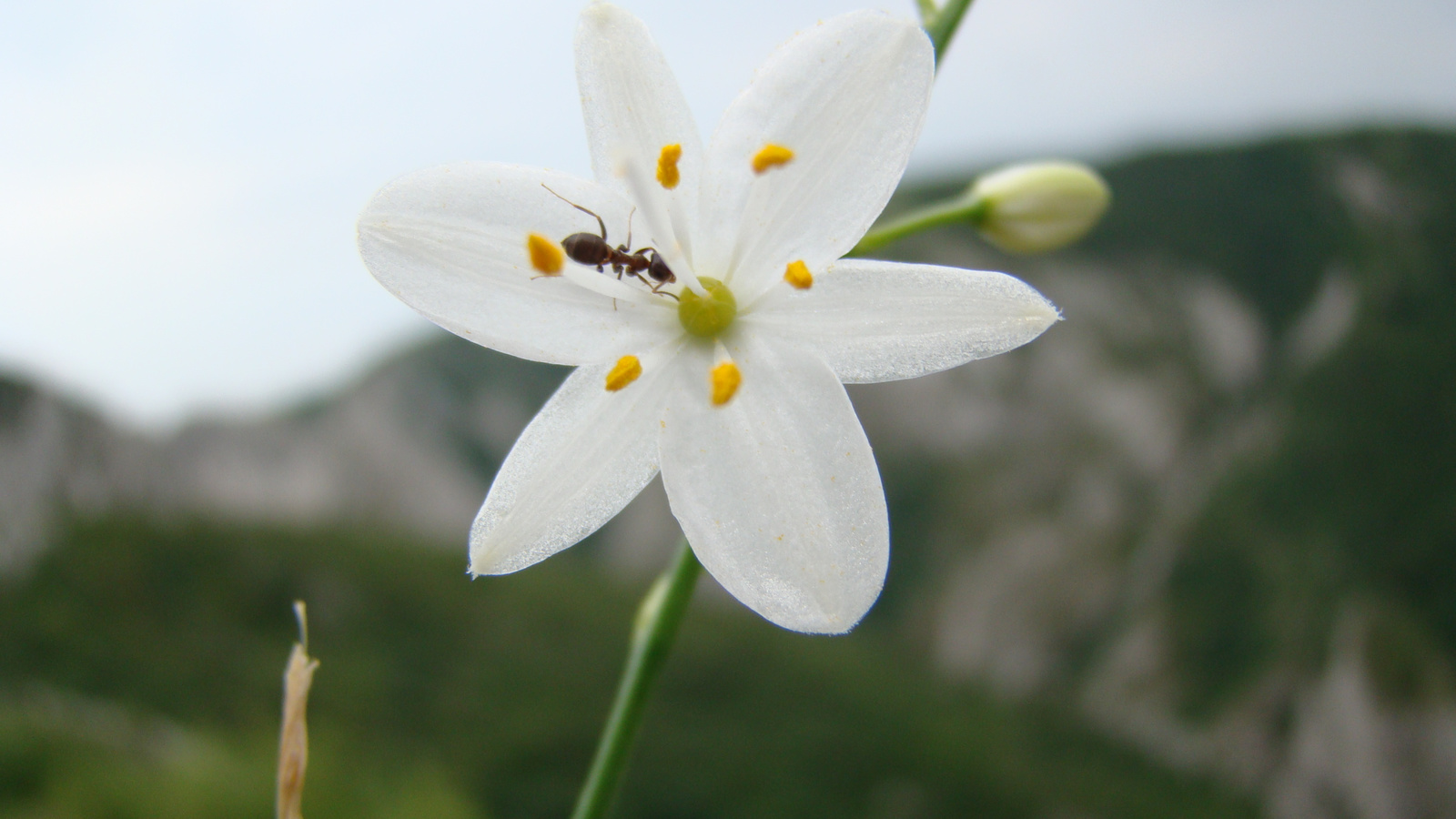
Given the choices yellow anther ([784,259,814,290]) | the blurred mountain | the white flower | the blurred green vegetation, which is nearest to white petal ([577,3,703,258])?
the white flower

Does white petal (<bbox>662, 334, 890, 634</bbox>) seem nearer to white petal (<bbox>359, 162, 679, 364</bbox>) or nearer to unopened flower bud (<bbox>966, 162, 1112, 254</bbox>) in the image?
white petal (<bbox>359, 162, 679, 364</bbox>)

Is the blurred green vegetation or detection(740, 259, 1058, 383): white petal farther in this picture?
the blurred green vegetation

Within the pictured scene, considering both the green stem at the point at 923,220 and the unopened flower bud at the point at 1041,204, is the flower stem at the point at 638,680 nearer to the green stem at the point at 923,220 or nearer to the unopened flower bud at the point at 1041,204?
the green stem at the point at 923,220

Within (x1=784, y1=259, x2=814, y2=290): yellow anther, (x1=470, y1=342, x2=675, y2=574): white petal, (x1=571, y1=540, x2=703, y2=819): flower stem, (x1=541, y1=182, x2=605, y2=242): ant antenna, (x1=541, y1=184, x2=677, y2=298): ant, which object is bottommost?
(x1=571, y1=540, x2=703, y2=819): flower stem

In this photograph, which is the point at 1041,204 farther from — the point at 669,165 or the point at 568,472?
the point at 568,472

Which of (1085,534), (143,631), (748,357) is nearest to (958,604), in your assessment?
(1085,534)

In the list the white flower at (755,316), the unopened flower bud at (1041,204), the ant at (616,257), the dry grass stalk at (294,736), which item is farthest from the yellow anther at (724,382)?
the unopened flower bud at (1041,204)

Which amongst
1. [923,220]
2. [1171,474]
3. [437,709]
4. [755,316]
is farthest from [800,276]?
[1171,474]
